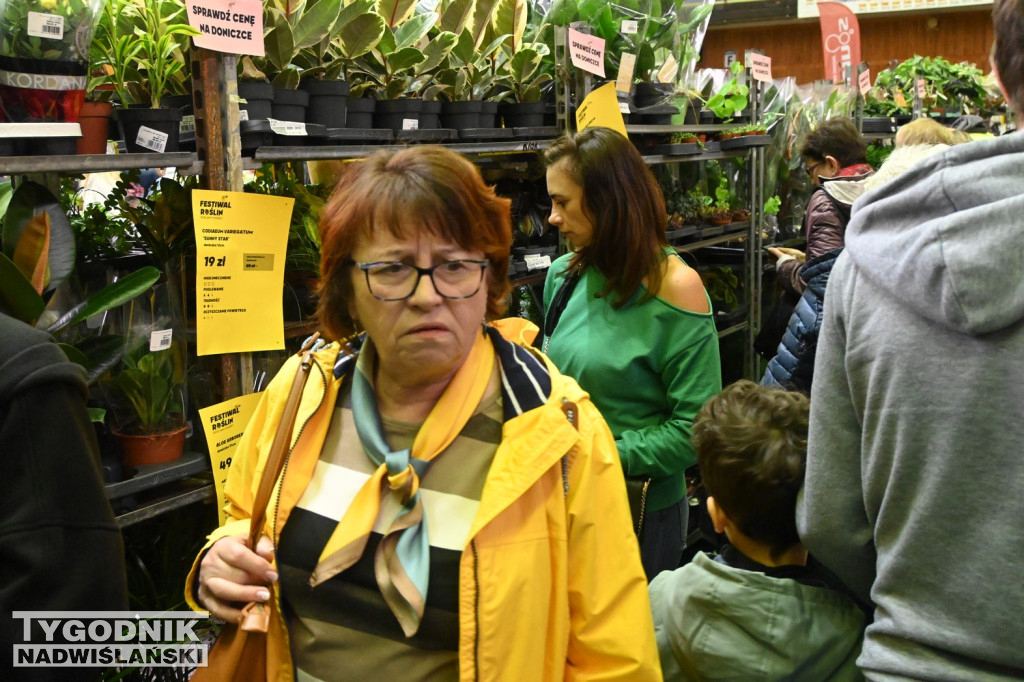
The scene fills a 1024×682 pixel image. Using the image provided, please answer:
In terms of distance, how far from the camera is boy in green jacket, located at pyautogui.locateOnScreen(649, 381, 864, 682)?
1.44 metres

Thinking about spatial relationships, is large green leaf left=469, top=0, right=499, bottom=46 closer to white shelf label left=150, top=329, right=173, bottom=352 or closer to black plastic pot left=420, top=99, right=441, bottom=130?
black plastic pot left=420, top=99, right=441, bottom=130

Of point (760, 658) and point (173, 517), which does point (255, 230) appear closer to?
point (173, 517)

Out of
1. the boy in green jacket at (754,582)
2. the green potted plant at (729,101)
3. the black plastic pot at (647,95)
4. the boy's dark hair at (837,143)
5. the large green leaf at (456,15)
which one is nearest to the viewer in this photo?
the boy in green jacket at (754,582)

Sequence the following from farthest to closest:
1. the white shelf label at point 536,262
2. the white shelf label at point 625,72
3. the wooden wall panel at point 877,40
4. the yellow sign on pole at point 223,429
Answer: the wooden wall panel at point 877,40, the white shelf label at point 625,72, the white shelf label at point 536,262, the yellow sign on pole at point 223,429

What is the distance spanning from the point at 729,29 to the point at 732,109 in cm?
776

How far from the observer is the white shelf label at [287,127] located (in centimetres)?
215

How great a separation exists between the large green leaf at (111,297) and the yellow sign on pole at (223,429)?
297mm

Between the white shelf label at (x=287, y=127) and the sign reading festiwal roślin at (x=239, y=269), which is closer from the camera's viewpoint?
the sign reading festiwal roślin at (x=239, y=269)

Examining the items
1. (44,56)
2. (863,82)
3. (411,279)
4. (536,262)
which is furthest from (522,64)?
(863,82)

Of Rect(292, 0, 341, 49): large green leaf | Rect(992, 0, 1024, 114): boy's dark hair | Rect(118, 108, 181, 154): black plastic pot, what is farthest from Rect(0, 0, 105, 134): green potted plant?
Rect(992, 0, 1024, 114): boy's dark hair

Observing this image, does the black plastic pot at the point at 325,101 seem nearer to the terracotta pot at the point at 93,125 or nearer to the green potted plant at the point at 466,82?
the green potted plant at the point at 466,82

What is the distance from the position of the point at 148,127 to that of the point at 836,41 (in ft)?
18.6

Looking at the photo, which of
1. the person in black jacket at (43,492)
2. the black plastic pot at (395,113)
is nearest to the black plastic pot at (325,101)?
the black plastic pot at (395,113)

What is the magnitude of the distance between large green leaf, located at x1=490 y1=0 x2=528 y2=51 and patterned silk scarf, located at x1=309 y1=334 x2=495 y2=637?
2172 mm
